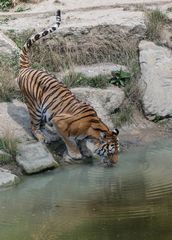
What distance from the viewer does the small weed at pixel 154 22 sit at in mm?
13227

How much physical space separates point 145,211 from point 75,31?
20.3 ft

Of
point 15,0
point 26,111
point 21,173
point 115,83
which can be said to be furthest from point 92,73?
point 15,0

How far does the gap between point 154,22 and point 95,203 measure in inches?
249

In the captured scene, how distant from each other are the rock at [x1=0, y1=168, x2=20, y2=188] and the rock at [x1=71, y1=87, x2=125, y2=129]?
99.1 inches

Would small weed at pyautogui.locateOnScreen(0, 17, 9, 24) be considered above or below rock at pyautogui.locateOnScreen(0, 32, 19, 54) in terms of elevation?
below

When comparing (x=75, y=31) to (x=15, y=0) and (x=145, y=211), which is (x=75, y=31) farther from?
(x=145, y=211)

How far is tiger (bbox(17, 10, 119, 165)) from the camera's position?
9.50m

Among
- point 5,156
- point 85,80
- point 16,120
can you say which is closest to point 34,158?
point 5,156

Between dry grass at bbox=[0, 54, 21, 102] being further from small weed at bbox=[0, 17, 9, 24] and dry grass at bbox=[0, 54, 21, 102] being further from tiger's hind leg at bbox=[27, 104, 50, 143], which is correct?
small weed at bbox=[0, 17, 9, 24]

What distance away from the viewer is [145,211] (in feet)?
24.3

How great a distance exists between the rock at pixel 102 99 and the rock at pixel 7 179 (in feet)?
8.26

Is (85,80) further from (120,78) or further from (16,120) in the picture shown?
(16,120)

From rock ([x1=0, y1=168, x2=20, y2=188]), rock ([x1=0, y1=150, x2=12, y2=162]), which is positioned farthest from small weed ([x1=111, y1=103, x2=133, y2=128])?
rock ([x1=0, y1=168, x2=20, y2=188])

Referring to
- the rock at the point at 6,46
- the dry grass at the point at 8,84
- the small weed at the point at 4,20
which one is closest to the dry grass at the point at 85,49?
the rock at the point at 6,46
